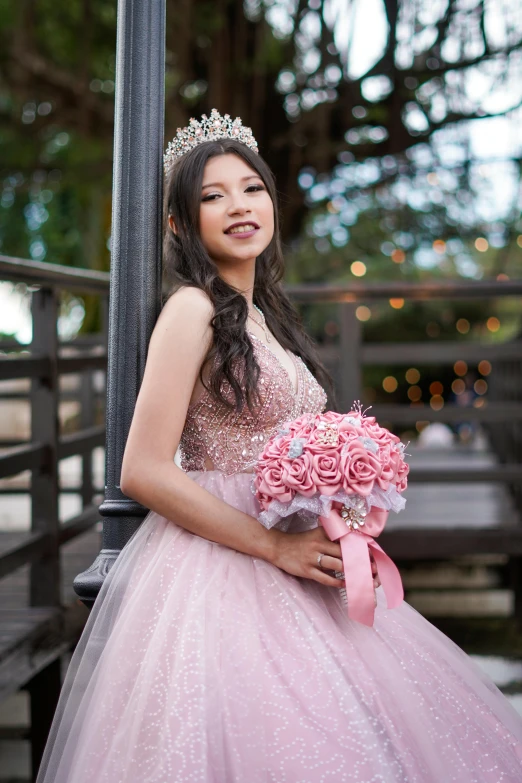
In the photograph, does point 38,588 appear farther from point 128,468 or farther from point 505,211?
point 505,211

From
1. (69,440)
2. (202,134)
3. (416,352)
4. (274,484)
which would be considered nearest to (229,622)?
(274,484)

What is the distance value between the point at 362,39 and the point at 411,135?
1.41 metres

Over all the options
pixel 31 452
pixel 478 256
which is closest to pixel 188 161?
pixel 31 452

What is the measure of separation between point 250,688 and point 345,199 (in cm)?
1119

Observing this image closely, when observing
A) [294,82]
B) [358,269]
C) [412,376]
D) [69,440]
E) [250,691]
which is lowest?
[412,376]

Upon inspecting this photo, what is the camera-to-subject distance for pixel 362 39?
961 cm

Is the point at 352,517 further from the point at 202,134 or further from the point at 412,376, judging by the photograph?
the point at 412,376

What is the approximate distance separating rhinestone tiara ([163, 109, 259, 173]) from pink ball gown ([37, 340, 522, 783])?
2.65 ft

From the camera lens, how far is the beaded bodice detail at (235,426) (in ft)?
6.79

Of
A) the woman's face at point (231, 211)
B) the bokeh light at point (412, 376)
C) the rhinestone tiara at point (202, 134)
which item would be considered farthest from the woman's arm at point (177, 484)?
the bokeh light at point (412, 376)

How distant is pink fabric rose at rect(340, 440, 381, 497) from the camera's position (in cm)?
174

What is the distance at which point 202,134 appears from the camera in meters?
2.22

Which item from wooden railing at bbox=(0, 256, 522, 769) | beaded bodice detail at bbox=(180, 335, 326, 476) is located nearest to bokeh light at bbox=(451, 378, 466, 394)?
wooden railing at bbox=(0, 256, 522, 769)

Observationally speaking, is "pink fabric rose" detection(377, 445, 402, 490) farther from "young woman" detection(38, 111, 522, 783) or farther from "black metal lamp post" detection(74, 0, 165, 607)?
"black metal lamp post" detection(74, 0, 165, 607)
